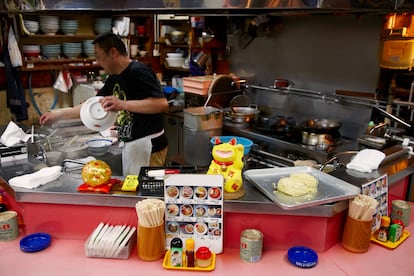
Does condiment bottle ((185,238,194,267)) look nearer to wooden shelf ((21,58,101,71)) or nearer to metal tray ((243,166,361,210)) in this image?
metal tray ((243,166,361,210))

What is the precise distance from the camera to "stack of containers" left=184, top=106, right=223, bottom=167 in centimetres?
337

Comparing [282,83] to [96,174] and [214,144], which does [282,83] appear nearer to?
[214,144]

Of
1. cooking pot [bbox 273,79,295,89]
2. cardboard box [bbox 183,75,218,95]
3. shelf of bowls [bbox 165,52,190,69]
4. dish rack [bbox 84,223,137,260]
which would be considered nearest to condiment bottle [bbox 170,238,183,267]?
dish rack [bbox 84,223,137,260]

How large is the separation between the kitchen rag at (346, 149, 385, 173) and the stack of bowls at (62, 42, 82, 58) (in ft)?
13.2

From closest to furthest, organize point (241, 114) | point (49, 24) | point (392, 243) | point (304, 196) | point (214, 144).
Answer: point (304, 196) → point (392, 243) → point (214, 144) → point (241, 114) → point (49, 24)

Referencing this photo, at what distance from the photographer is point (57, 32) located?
4.80 meters

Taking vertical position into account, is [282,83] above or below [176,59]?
below

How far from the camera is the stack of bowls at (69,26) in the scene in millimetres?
4777

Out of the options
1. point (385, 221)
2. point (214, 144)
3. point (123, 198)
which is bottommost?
point (385, 221)

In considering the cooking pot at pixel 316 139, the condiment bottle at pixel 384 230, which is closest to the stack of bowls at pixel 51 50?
the cooking pot at pixel 316 139

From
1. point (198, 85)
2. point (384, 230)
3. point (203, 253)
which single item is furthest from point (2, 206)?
point (198, 85)

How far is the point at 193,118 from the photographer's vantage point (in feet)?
11.0

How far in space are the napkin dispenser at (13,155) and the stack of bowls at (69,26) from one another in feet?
9.57

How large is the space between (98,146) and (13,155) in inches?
27.2
